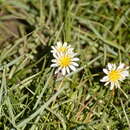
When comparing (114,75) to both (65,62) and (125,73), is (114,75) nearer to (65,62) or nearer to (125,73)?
(125,73)

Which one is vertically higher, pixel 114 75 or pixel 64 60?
pixel 64 60

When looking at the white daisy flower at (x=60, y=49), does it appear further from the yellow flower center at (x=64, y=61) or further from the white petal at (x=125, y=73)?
the white petal at (x=125, y=73)

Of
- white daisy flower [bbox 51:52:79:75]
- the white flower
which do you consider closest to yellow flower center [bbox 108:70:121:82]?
the white flower

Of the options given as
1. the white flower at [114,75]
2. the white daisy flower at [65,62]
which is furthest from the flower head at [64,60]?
the white flower at [114,75]

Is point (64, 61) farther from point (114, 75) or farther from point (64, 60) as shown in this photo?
point (114, 75)

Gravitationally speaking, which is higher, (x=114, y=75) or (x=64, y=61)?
(x=64, y=61)

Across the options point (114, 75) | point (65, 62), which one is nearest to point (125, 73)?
point (114, 75)

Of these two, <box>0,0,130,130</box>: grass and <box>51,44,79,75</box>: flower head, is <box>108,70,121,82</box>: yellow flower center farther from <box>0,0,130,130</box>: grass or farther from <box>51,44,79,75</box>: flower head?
<box>51,44,79,75</box>: flower head
